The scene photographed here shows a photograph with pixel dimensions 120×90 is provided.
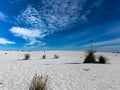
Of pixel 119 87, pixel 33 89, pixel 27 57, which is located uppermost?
pixel 27 57

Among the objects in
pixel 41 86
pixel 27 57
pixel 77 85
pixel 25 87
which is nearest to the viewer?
pixel 41 86

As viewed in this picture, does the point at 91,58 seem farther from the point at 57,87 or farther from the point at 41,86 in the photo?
the point at 41,86

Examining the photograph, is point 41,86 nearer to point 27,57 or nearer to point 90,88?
point 90,88

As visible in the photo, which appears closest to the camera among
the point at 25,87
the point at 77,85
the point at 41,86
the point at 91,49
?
the point at 41,86

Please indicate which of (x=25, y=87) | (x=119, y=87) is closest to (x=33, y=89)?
(x=25, y=87)

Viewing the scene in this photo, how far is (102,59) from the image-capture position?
53.5 feet

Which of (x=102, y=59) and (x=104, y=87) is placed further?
(x=102, y=59)

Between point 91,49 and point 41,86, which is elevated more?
point 91,49

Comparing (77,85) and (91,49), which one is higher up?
(91,49)

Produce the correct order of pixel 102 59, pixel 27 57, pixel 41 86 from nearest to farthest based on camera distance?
pixel 41 86 → pixel 102 59 → pixel 27 57

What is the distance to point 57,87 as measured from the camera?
242 inches

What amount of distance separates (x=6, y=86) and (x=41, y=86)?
2.22 metres

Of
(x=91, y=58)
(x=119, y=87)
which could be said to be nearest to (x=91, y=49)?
(x=91, y=58)

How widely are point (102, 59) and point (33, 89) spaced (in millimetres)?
12828
